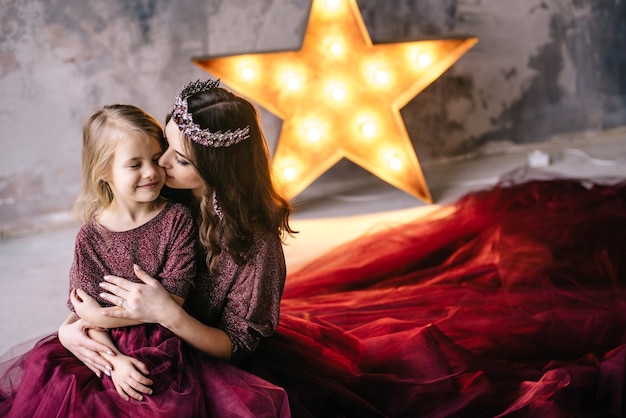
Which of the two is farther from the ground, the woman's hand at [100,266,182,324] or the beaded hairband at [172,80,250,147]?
the beaded hairband at [172,80,250,147]

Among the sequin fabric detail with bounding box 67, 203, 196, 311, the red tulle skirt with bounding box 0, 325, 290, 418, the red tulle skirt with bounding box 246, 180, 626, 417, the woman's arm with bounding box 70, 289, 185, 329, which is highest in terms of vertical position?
the sequin fabric detail with bounding box 67, 203, 196, 311

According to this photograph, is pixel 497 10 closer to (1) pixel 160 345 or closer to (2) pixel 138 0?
(2) pixel 138 0

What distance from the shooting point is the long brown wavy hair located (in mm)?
1562

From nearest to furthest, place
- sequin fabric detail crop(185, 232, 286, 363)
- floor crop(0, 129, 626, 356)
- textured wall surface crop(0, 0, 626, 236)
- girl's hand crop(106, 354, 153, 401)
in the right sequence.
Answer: girl's hand crop(106, 354, 153, 401) < sequin fabric detail crop(185, 232, 286, 363) < floor crop(0, 129, 626, 356) < textured wall surface crop(0, 0, 626, 236)

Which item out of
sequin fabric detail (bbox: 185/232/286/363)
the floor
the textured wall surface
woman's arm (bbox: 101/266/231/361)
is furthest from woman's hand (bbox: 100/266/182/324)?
the textured wall surface

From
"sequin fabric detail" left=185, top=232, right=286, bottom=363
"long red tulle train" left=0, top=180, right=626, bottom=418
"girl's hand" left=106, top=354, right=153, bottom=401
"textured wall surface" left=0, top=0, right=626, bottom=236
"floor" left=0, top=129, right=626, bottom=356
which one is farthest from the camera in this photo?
"textured wall surface" left=0, top=0, right=626, bottom=236

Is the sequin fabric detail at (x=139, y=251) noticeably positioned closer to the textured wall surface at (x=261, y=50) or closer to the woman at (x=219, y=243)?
the woman at (x=219, y=243)

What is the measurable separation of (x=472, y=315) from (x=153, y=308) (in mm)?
997

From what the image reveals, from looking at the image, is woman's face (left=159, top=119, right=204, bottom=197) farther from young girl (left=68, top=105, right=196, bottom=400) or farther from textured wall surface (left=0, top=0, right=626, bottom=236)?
textured wall surface (left=0, top=0, right=626, bottom=236)

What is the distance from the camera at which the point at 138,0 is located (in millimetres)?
3189

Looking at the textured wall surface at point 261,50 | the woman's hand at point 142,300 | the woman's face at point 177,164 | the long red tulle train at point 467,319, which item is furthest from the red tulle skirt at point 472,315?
the textured wall surface at point 261,50

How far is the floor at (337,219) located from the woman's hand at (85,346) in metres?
0.38

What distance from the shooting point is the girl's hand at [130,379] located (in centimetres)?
151

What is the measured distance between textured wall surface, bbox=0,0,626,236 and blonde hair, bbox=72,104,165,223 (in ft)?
5.45
